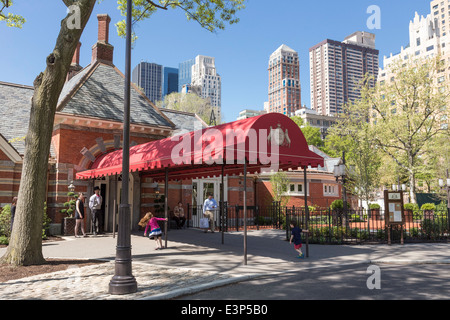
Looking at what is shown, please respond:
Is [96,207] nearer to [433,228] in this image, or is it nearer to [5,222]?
[5,222]

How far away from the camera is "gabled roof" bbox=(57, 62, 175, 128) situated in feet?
55.9

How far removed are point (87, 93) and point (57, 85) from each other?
365 inches

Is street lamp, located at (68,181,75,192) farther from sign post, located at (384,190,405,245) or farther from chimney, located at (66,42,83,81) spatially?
sign post, located at (384,190,405,245)

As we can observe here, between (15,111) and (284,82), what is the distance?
17272 cm

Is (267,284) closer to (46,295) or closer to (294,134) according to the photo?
(46,295)

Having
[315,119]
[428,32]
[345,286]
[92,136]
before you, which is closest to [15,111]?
[92,136]

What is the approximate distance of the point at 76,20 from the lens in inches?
375

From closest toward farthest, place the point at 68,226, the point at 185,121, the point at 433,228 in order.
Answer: the point at 433,228
the point at 68,226
the point at 185,121

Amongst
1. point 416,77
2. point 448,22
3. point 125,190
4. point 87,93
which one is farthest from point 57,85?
point 448,22

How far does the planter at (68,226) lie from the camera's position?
15820 mm

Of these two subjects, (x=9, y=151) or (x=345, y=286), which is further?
(x=9, y=151)

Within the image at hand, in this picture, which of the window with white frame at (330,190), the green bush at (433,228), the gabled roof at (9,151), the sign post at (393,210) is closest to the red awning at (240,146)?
the sign post at (393,210)

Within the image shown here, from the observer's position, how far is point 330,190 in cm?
3266
